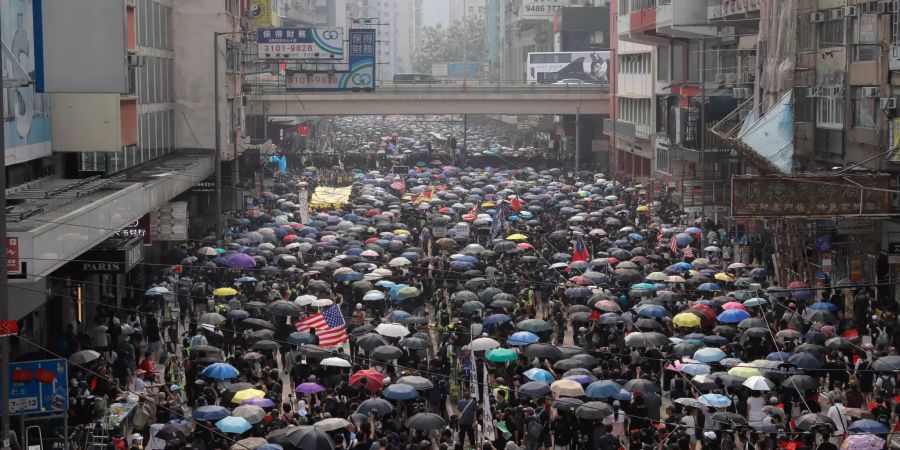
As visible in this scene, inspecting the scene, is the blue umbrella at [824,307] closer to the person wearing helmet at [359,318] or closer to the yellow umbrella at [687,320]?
the yellow umbrella at [687,320]

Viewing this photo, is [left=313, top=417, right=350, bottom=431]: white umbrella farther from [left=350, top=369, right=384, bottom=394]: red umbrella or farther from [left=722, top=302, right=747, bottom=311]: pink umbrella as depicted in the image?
[left=722, top=302, right=747, bottom=311]: pink umbrella

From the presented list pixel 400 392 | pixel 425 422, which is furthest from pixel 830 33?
pixel 425 422

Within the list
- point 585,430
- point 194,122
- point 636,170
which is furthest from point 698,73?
point 585,430

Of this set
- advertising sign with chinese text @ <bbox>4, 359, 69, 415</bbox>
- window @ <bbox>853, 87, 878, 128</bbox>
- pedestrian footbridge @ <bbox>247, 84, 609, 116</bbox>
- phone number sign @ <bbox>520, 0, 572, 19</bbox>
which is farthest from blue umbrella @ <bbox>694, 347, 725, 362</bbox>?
phone number sign @ <bbox>520, 0, 572, 19</bbox>

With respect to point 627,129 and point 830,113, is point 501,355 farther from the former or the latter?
point 627,129

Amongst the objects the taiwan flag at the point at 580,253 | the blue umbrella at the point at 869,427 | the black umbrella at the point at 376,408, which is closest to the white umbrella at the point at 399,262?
the taiwan flag at the point at 580,253

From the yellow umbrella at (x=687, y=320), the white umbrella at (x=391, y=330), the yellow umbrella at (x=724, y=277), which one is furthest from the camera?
the yellow umbrella at (x=724, y=277)
